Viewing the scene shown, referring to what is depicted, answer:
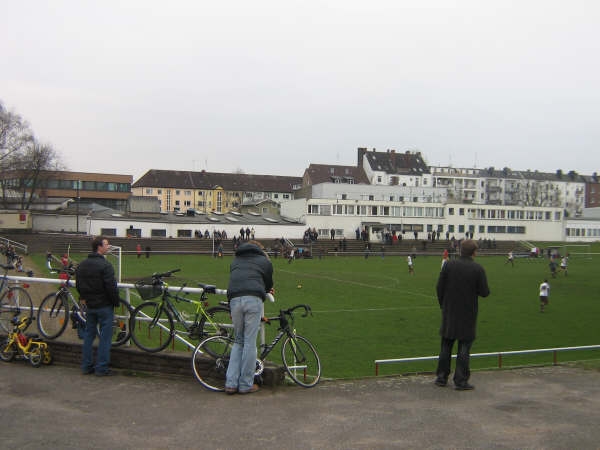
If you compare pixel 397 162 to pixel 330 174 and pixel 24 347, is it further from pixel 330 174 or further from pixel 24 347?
pixel 24 347

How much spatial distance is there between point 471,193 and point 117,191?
296 ft

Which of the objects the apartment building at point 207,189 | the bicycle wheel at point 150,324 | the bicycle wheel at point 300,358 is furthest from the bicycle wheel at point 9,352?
the apartment building at point 207,189

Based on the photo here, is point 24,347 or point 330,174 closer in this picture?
point 24,347

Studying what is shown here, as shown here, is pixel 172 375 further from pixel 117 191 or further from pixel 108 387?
pixel 117 191

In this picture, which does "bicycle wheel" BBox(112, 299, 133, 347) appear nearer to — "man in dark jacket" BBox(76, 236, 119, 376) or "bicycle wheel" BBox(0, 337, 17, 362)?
"man in dark jacket" BBox(76, 236, 119, 376)

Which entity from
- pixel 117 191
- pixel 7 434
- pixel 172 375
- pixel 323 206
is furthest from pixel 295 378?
pixel 117 191

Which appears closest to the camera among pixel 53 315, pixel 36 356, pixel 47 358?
pixel 36 356

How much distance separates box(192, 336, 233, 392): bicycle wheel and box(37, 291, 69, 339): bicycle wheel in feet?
7.80

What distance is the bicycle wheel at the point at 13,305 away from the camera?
27.2 feet

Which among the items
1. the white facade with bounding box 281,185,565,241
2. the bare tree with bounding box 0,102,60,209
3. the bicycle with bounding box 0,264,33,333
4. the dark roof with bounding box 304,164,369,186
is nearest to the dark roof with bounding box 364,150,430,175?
the dark roof with bounding box 304,164,369,186

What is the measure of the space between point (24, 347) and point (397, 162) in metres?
114

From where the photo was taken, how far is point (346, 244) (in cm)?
6166

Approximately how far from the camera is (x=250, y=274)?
6293 mm

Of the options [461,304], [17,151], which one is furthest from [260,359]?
[17,151]
